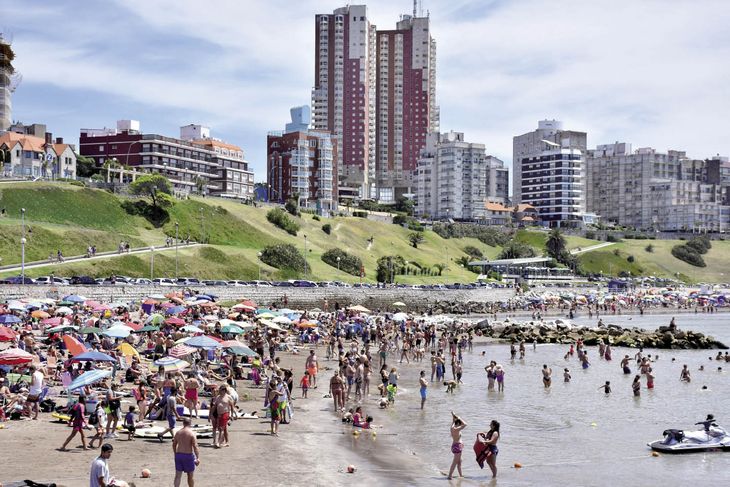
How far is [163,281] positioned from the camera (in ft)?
247

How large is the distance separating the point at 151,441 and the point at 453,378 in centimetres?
2245

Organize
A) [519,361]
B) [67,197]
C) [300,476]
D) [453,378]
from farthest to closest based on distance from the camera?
[67,197] → [519,361] → [453,378] → [300,476]

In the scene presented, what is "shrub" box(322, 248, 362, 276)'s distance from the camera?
109 meters

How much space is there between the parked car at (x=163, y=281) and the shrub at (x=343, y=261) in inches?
1294

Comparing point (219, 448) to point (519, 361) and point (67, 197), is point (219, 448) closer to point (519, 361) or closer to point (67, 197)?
point (519, 361)

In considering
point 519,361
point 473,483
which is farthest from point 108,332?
point 519,361

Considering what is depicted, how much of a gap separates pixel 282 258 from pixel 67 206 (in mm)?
26075

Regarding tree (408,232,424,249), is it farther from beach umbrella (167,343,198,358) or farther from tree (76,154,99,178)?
beach umbrella (167,343,198,358)

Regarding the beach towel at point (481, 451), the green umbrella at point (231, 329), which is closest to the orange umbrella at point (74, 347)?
the green umbrella at point (231, 329)

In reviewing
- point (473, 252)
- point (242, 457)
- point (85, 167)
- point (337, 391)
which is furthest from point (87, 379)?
point (473, 252)

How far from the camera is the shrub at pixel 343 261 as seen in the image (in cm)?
10931

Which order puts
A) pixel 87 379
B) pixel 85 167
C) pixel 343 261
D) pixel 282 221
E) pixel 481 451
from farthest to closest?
pixel 85 167, pixel 282 221, pixel 343 261, pixel 87 379, pixel 481 451

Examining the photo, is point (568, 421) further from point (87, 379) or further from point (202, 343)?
point (87, 379)

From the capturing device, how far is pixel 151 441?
70.5 ft
